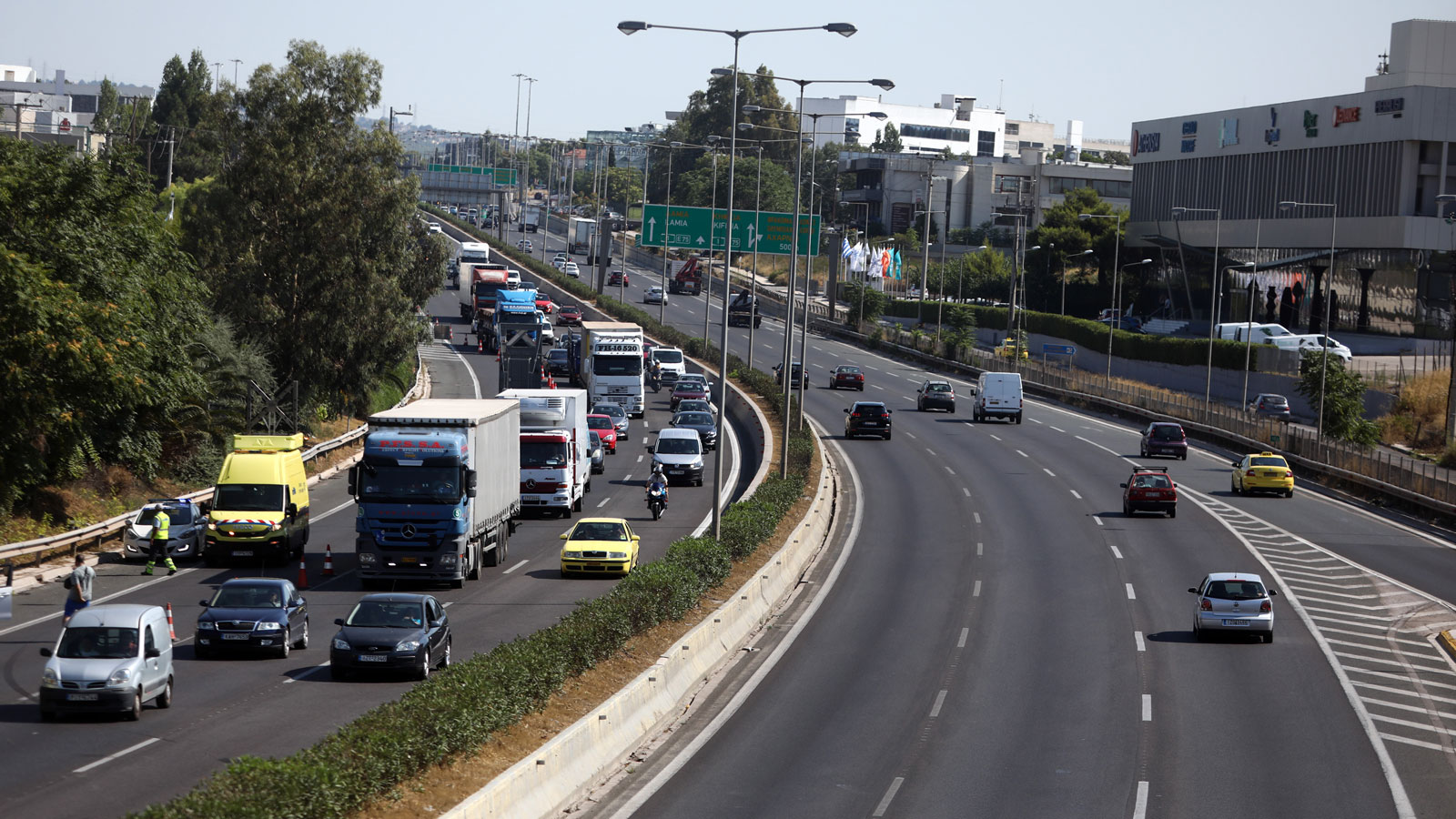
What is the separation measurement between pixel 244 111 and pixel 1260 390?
57.8 metres

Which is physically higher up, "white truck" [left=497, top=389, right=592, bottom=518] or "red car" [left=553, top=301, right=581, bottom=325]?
"red car" [left=553, top=301, right=581, bottom=325]

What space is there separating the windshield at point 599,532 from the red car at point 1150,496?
19.7m

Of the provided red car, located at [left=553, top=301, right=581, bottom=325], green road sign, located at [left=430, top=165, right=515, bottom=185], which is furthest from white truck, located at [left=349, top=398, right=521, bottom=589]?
green road sign, located at [left=430, top=165, right=515, bottom=185]

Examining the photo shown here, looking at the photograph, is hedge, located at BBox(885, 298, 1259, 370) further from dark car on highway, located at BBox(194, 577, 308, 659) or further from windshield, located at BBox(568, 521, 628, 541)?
dark car on highway, located at BBox(194, 577, 308, 659)

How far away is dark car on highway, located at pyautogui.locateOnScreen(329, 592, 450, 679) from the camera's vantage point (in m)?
23.9

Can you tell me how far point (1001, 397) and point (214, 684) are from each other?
5435 centimetres

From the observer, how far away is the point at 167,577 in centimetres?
3525

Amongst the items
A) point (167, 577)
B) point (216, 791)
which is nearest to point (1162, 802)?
point (216, 791)

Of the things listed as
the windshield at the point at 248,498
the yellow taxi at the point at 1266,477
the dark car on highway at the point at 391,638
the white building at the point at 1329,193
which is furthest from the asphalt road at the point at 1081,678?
the white building at the point at 1329,193

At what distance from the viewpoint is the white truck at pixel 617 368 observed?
70500mm

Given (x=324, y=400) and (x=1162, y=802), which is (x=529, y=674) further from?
(x=324, y=400)

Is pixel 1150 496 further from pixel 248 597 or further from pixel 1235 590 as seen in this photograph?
pixel 248 597

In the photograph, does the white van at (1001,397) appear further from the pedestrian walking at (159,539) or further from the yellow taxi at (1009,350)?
the pedestrian walking at (159,539)

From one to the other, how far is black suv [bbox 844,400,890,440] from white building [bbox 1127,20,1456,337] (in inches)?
1193
